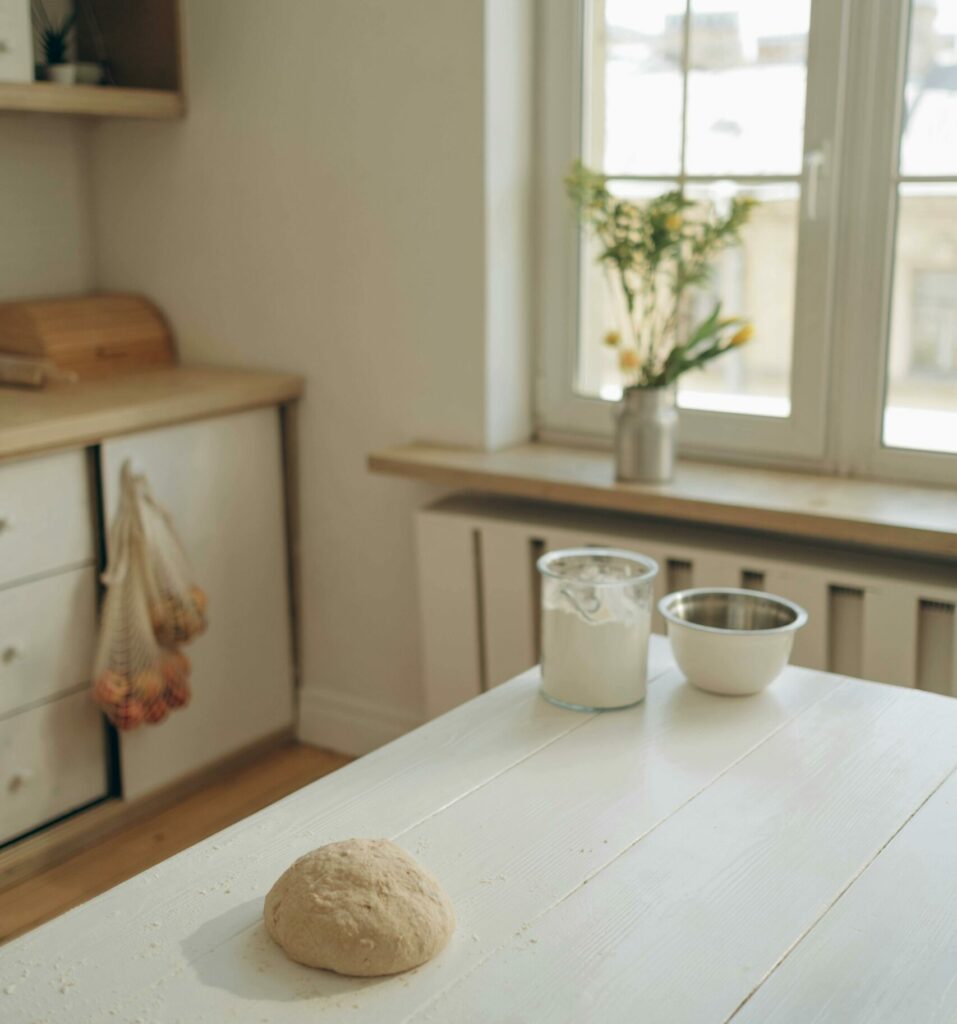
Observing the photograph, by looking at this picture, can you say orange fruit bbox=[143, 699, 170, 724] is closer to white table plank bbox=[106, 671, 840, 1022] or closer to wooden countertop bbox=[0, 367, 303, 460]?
wooden countertop bbox=[0, 367, 303, 460]

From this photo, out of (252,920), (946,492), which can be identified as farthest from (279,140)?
(252,920)

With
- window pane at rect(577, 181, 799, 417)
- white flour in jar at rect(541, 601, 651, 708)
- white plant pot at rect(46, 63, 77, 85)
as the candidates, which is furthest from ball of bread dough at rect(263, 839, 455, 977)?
white plant pot at rect(46, 63, 77, 85)

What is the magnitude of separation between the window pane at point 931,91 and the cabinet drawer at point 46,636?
1657 mm

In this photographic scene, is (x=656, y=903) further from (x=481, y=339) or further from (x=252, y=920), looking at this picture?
(x=481, y=339)

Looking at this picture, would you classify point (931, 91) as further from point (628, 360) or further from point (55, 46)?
point (55, 46)

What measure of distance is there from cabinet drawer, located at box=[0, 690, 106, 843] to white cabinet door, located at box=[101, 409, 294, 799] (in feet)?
0.23

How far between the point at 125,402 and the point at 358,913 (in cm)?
170

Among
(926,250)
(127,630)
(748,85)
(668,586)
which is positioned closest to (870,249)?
(926,250)

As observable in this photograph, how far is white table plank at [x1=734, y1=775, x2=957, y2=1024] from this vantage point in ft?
3.07

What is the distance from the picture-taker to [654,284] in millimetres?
2420

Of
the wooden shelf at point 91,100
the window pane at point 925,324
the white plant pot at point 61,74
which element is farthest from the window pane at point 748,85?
the white plant pot at point 61,74

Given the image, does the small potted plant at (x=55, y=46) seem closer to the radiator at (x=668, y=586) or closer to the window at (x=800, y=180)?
the window at (x=800, y=180)

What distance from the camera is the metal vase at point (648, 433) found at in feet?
7.60

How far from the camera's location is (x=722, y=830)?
3.88 feet
